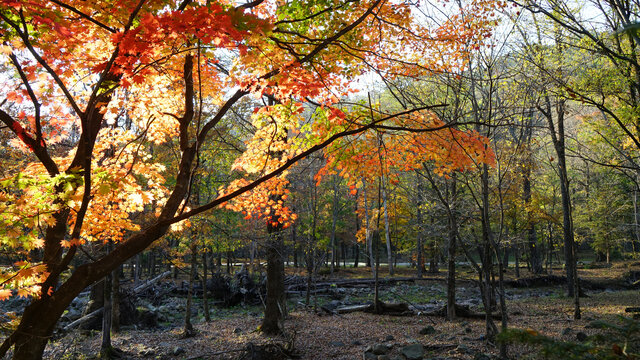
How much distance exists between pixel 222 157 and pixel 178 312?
739 cm

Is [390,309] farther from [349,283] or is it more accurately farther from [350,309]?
[349,283]

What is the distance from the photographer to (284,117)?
5.45 m

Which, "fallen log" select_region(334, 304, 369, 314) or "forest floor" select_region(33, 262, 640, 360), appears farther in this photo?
"fallen log" select_region(334, 304, 369, 314)

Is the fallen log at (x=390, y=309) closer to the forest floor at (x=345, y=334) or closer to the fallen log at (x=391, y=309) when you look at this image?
the fallen log at (x=391, y=309)

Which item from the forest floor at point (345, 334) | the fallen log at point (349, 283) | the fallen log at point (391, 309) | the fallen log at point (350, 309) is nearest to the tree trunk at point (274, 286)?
the forest floor at point (345, 334)

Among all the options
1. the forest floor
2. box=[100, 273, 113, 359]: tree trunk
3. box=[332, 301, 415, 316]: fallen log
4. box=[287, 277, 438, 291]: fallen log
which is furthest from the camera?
box=[287, 277, 438, 291]: fallen log

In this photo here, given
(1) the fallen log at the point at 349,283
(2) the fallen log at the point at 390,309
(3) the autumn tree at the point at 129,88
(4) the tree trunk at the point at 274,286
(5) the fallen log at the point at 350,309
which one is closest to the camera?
(3) the autumn tree at the point at 129,88

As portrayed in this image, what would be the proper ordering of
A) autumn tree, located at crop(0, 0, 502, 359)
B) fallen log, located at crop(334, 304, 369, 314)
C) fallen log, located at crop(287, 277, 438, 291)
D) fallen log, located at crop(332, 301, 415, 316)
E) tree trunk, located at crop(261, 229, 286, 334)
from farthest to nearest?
1. fallen log, located at crop(287, 277, 438, 291)
2. fallen log, located at crop(334, 304, 369, 314)
3. fallen log, located at crop(332, 301, 415, 316)
4. tree trunk, located at crop(261, 229, 286, 334)
5. autumn tree, located at crop(0, 0, 502, 359)

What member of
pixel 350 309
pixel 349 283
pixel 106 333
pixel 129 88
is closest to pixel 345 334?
pixel 350 309

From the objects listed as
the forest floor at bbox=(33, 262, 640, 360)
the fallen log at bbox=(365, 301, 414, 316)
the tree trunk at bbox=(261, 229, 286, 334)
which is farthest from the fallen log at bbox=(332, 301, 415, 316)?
the tree trunk at bbox=(261, 229, 286, 334)

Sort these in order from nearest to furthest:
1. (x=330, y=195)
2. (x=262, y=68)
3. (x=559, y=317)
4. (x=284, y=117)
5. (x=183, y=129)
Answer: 1. (x=183, y=129)
2. (x=262, y=68)
3. (x=284, y=117)
4. (x=559, y=317)
5. (x=330, y=195)

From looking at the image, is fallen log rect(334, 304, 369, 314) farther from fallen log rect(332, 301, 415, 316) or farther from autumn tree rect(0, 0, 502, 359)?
autumn tree rect(0, 0, 502, 359)

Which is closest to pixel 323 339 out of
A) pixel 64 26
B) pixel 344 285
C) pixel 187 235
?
pixel 187 235

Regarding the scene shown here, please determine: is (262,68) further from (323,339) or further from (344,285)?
(344,285)
